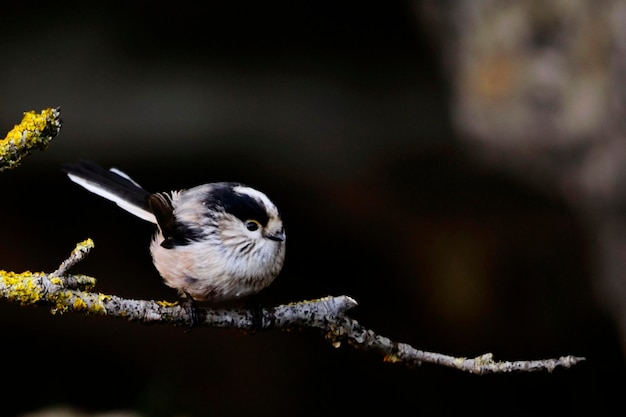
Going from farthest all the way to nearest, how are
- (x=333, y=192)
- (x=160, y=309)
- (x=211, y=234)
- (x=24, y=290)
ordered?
(x=333, y=192) → (x=211, y=234) → (x=160, y=309) → (x=24, y=290)

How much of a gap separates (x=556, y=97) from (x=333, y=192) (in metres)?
1.58

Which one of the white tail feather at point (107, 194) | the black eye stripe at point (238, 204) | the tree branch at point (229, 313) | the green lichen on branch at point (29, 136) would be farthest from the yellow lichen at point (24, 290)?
the black eye stripe at point (238, 204)

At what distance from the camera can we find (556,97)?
3756 millimetres

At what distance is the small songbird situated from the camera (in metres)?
1.89

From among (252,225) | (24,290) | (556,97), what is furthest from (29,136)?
(556,97)

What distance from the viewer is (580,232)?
473cm

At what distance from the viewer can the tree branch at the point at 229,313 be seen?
161 cm

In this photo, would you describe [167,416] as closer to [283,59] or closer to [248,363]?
[248,363]

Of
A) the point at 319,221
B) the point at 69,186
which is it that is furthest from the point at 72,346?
the point at 319,221

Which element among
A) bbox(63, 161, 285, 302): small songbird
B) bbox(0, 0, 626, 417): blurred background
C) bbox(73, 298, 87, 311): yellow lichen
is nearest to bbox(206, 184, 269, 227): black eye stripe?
bbox(63, 161, 285, 302): small songbird

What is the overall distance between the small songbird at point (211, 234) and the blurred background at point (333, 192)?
2.18m

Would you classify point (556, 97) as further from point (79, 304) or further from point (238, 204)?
point (79, 304)

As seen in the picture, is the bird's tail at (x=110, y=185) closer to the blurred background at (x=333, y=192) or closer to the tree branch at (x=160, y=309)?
the tree branch at (x=160, y=309)

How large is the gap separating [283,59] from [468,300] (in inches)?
78.9
